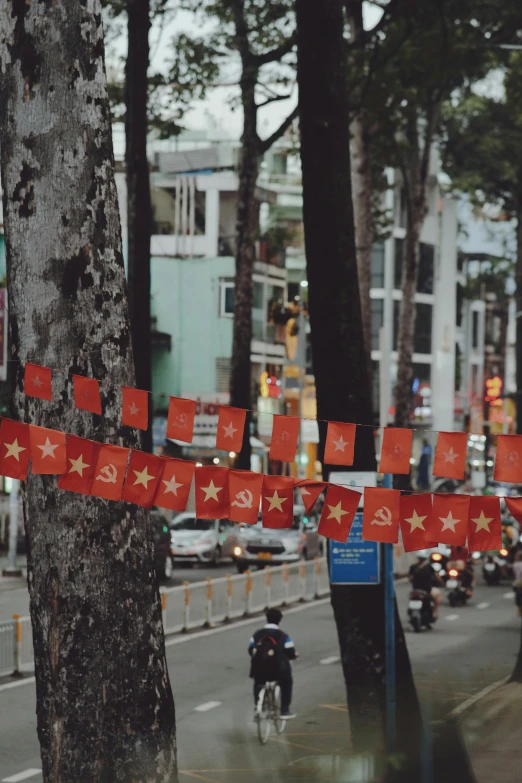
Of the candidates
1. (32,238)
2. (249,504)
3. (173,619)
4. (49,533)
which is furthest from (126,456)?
(173,619)

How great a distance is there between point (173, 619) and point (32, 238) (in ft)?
59.2

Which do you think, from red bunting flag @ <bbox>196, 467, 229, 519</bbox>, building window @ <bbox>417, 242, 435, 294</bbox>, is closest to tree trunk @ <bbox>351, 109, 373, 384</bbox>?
red bunting flag @ <bbox>196, 467, 229, 519</bbox>

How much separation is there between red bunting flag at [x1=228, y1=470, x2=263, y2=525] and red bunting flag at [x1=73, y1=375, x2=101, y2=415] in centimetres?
225

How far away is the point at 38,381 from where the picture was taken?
21.2ft

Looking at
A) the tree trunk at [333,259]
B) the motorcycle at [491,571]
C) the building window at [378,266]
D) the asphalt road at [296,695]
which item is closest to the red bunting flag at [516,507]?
the asphalt road at [296,695]

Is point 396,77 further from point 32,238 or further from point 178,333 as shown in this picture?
point 178,333

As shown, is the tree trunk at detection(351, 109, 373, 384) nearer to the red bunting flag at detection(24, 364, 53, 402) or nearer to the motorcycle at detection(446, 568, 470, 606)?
the motorcycle at detection(446, 568, 470, 606)

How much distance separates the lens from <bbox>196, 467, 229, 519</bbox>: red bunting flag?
28.5 feet

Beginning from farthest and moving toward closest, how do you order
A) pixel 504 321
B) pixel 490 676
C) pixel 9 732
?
pixel 504 321 < pixel 490 676 < pixel 9 732

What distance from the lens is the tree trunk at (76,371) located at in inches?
250

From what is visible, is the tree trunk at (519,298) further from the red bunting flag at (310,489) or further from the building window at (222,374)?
the red bunting flag at (310,489)

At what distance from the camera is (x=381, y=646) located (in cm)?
1301

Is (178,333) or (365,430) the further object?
(178,333)

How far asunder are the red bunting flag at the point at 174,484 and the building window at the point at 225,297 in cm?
5127
